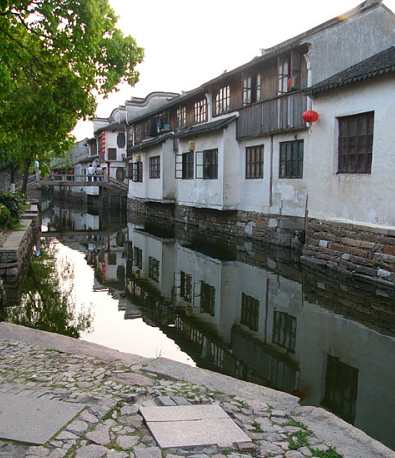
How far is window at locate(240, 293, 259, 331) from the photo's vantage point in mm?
10234

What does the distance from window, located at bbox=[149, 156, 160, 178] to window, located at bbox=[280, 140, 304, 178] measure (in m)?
12.4

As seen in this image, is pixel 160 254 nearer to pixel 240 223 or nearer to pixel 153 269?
pixel 153 269

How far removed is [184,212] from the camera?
2755 cm

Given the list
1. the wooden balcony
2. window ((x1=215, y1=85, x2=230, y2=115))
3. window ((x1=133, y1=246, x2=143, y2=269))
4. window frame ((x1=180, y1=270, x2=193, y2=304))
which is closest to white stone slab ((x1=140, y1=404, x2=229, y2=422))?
window frame ((x1=180, y1=270, x2=193, y2=304))

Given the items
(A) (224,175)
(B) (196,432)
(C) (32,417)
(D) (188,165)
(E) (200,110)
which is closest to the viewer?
(B) (196,432)

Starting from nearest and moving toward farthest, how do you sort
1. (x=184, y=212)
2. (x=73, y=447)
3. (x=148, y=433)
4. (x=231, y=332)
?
(x=73, y=447) → (x=148, y=433) → (x=231, y=332) → (x=184, y=212)

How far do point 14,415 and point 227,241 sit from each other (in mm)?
16983

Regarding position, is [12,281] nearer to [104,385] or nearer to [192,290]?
[192,290]

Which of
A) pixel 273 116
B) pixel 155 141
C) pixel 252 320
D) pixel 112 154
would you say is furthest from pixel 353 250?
pixel 112 154

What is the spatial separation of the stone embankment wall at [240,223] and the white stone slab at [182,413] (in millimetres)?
13141

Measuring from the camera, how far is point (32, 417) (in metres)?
4.10

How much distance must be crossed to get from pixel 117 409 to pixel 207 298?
7.89 metres

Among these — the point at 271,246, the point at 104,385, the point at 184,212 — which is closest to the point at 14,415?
the point at 104,385

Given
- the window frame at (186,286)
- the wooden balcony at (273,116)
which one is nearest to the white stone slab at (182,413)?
the window frame at (186,286)
